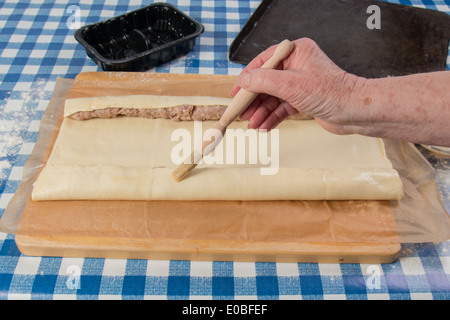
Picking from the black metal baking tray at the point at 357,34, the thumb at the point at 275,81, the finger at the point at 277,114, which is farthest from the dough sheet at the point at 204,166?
the black metal baking tray at the point at 357,34

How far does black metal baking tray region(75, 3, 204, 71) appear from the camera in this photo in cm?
229

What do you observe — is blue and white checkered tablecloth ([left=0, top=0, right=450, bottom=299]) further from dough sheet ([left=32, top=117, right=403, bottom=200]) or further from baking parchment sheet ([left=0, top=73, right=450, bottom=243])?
dough sheet ([left=32, top=117, right=403, bottom=200])

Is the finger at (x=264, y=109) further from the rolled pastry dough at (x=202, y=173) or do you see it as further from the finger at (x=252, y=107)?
the rolled pastry dough at (x=202, y=173)

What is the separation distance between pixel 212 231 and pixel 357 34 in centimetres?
183

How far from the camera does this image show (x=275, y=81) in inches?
54.7

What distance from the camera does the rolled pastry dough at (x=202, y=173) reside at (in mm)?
1656

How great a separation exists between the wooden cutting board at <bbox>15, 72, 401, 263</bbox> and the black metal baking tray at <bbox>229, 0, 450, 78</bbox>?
1.13 metres

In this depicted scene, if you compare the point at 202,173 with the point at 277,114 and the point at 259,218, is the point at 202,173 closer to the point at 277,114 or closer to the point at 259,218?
the point at 259,218

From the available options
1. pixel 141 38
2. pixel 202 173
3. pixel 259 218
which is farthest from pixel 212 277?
pixel 141 38

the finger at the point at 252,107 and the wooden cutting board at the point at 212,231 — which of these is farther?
the finger at the point at 252,107

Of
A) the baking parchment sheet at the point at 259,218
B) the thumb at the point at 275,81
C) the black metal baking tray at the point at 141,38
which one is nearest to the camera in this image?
the thumb at the point at 275,81

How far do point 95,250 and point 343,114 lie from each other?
1.12 m

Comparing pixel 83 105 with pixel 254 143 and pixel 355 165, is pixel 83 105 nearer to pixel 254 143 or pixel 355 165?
pixel 254 143

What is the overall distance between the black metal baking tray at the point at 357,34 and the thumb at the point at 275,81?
43.2 inches
